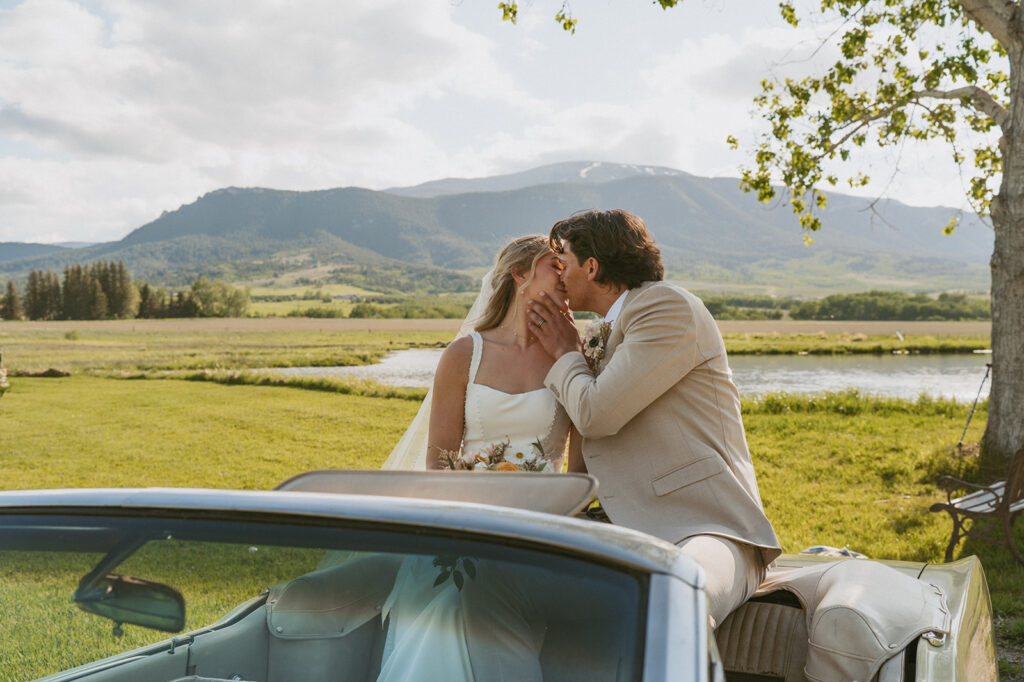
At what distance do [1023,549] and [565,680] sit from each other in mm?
7687

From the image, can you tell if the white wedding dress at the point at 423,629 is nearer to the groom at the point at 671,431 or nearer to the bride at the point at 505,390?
the groom at the point at 671,431

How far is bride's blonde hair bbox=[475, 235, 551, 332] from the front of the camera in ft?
12.6

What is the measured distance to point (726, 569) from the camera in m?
2.34

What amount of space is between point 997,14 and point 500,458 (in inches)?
329

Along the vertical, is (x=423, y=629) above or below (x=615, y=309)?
below

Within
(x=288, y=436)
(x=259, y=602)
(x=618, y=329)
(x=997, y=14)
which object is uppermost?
(x=997, y=14)

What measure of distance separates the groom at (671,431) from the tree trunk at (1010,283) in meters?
7.29

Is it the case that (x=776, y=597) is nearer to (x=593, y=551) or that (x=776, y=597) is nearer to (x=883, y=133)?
(x=593, y=551)

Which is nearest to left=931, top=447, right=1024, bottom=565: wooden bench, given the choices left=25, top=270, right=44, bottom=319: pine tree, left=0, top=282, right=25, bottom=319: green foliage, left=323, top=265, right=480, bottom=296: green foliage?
left=0, top=282, right=25, bottom=319: green foliage

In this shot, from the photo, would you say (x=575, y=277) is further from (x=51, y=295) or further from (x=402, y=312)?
(x=402, y=312)

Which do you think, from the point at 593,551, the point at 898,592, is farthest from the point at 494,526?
the point at 898,592

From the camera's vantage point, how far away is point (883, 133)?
12461 mm

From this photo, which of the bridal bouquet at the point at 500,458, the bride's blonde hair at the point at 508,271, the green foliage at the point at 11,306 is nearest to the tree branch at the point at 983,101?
the bride's blonde hair at the point at 508,271

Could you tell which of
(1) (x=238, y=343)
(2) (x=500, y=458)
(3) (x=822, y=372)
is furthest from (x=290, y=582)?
(3) (x=822, y=372)
